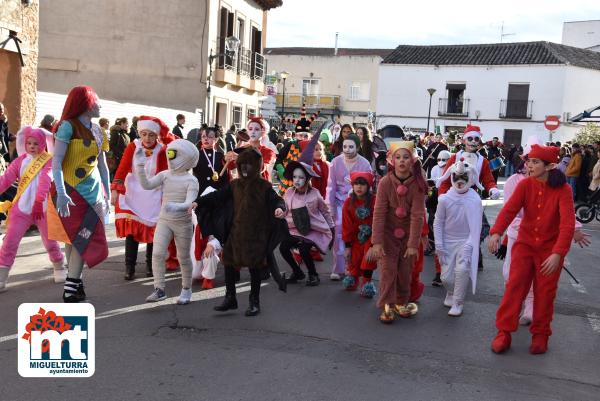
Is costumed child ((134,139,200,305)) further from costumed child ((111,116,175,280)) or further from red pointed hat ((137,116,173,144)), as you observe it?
costumed child ((111,116,175,280))

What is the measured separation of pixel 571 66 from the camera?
144 ft

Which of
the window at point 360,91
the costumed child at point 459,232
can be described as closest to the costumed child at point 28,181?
the costumed child at point 459,232

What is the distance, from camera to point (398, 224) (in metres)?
6.63

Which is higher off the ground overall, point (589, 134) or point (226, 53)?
point (226, 53)

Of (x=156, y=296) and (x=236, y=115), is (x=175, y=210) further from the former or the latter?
(x=236, y=115)

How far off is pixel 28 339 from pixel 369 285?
3625 millimetres

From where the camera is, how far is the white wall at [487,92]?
44.3 m

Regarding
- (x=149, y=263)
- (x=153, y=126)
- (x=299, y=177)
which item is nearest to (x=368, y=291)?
(x=299, y=177)

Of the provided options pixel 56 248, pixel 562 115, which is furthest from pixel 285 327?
pixel 562 115

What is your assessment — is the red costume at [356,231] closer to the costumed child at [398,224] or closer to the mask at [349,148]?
the costumed child at [398,224]

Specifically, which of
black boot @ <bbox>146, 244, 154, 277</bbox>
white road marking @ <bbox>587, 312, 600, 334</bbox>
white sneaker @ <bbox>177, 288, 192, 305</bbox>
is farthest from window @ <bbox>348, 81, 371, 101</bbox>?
white sneaker @ <bbox>177, 288, 192, 305</bbox>

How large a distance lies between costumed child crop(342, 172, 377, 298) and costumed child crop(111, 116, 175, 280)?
2.13m

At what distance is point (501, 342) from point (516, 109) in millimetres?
42705

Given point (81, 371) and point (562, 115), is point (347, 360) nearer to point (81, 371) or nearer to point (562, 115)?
point (81, 371)
